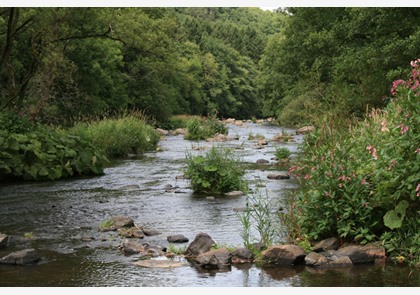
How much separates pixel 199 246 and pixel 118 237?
6.28 feet

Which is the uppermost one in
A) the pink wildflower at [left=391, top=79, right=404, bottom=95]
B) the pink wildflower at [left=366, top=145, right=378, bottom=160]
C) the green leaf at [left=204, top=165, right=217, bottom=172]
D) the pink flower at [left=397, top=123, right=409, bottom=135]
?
the pink wildflower at [left=391, top=79, right=404, bottom=95]

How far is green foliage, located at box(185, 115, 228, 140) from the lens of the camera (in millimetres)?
36000

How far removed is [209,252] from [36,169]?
10799 millimetres

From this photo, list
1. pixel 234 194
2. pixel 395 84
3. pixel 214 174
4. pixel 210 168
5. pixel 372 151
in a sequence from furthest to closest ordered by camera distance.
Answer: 1. pixel 214 174
2. pixel 210 168
3. pixel 234 194
4. pixel 372 151
5. pixel 395 84

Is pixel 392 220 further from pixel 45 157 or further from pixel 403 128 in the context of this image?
pixel 45 157

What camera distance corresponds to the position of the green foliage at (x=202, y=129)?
118ft

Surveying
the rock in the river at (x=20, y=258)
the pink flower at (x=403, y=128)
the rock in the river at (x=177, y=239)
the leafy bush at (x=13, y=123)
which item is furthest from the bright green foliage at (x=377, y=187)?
the leafy bush at (x=13, y=123)

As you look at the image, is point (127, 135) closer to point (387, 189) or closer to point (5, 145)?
point (5, 145)

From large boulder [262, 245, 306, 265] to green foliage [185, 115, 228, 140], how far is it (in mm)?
27157

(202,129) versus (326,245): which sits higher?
(326,245)

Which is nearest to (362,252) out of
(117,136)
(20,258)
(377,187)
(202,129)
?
(377,187)

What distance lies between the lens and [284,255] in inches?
320

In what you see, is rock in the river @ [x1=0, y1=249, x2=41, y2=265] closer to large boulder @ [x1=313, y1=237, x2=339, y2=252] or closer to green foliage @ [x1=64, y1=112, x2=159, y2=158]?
large boulder @ [x1=313, y1=237, x2=339, y2=252]

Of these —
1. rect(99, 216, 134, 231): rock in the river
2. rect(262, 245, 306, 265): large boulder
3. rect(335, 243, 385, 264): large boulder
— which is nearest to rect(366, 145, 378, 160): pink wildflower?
rect(335, 243, 385, 264): large boulder
